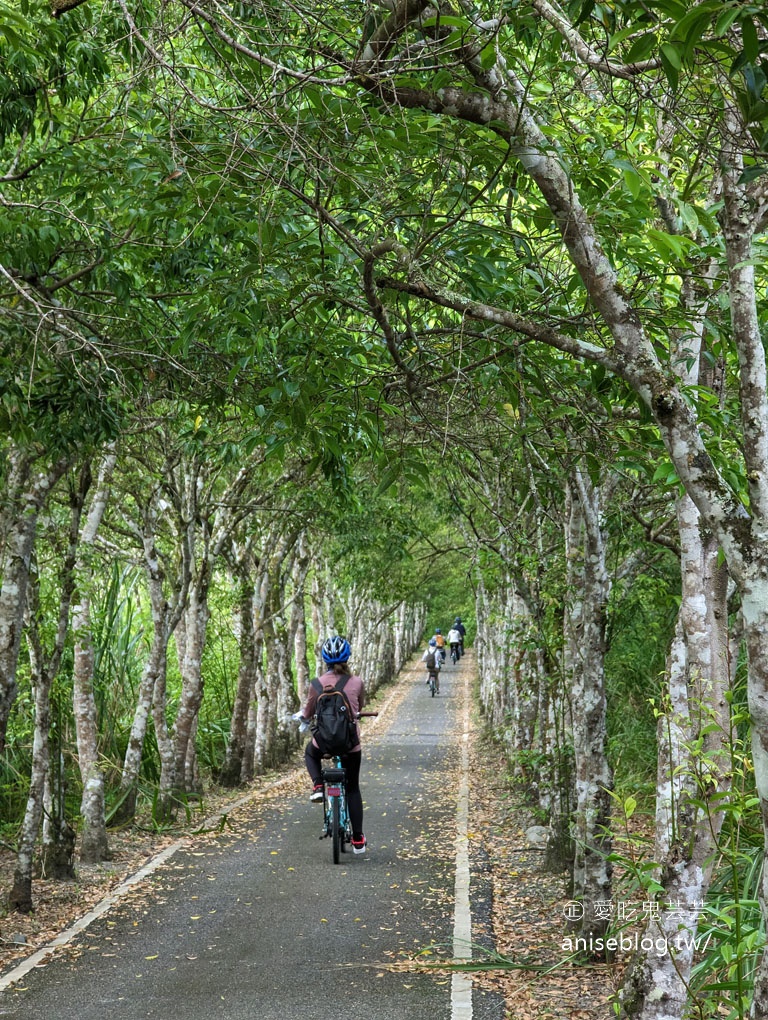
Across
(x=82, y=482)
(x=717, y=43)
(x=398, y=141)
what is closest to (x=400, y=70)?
(x=398, y=141)

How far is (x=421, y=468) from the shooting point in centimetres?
556

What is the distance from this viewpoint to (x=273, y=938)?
786 cm

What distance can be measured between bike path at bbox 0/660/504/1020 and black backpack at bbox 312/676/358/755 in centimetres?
129

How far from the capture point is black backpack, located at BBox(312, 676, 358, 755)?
10.4 meters

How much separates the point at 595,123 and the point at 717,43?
3.05 metres

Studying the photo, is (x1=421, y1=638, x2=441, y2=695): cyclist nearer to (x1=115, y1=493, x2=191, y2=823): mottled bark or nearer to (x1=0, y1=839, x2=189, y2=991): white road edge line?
(x1=115, y1=493, x2=191, y2=823): mottled bark

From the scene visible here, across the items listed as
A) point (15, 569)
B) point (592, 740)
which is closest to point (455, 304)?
point (592, 740)

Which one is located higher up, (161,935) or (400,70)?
(400,70)

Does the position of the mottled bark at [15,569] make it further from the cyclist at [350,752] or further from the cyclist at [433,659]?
the cyclist at [433,659]


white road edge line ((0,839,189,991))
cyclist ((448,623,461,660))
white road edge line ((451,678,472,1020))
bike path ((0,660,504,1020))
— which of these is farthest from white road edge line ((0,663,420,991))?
cyclist ((448,623,461,660))

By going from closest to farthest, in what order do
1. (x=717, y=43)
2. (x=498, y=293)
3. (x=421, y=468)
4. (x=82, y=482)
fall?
1. (x=717, y=43)
2. (x=421, y=468)
3. (x=498, y=293)
4. (x=82, y=482)

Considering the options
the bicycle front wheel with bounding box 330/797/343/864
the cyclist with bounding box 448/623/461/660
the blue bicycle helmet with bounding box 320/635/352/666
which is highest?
the cyclist with bounding box 448/623/461/660

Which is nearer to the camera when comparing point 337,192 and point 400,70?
point 400,70

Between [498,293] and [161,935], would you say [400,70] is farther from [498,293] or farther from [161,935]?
[161,935]
